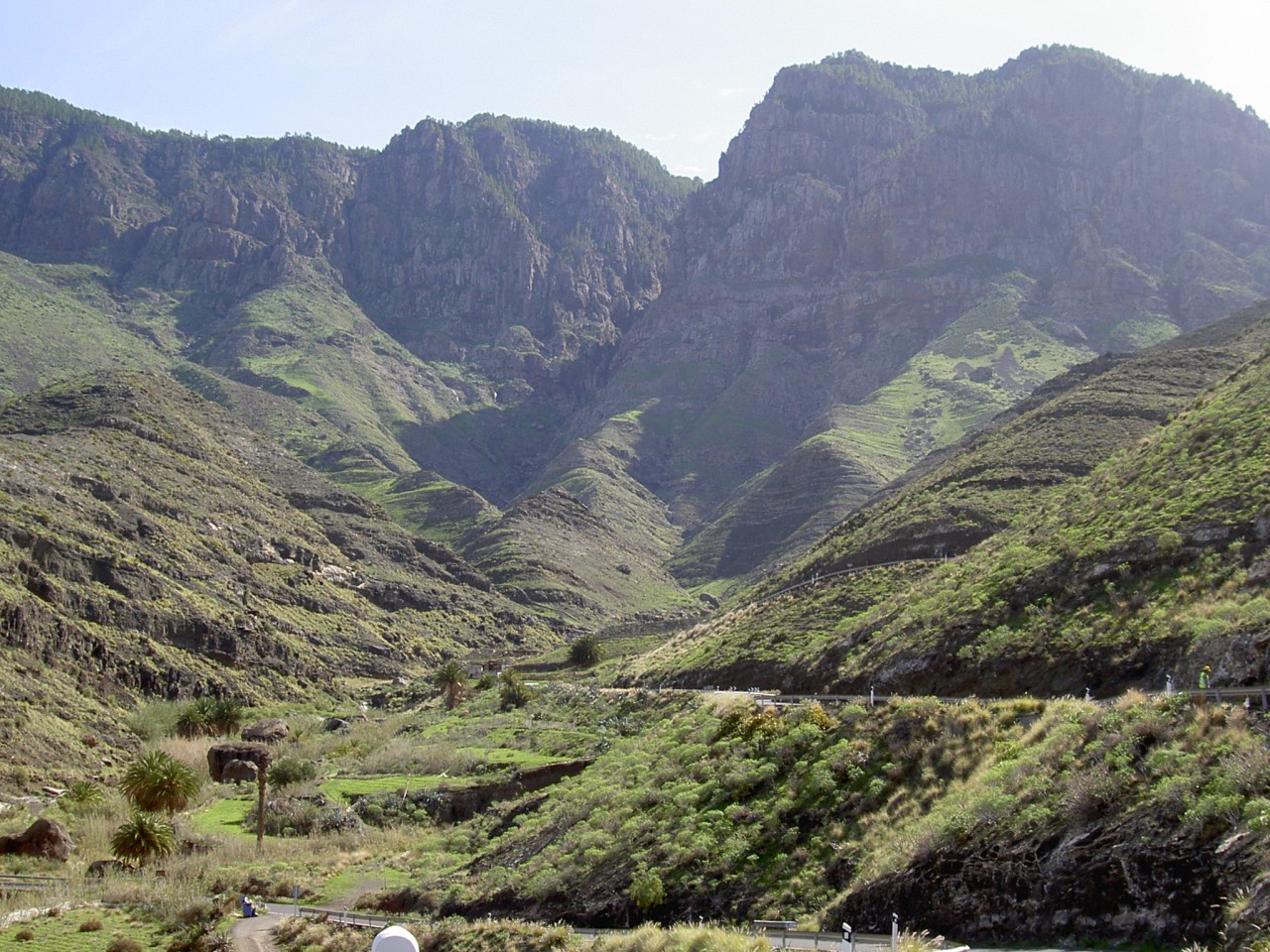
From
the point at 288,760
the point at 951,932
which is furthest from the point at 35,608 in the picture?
the point at 951,932

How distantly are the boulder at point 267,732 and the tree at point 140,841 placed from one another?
1069 inches

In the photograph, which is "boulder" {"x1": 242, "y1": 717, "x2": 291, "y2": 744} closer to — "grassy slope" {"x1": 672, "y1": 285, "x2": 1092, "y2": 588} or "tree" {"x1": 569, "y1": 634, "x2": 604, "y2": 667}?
"tree" {"x1": 569, "y1": 634, "x2": 604, "y2": 667}

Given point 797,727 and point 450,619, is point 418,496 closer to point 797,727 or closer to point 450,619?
point 450,619

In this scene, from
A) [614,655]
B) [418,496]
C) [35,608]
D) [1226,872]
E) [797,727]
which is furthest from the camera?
[418,496]

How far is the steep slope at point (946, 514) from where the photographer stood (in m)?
58.0

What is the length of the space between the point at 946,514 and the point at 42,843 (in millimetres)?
45890

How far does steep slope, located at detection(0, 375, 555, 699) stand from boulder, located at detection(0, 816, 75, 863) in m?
30.0

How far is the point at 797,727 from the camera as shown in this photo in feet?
98.7

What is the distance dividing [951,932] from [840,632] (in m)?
32.7

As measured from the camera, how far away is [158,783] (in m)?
44.3

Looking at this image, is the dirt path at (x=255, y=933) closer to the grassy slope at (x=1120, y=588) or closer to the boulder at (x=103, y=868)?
the boulder at (x=103, y=868)

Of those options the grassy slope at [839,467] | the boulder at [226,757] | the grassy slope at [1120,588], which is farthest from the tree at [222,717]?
the grassy slope at [839,467]

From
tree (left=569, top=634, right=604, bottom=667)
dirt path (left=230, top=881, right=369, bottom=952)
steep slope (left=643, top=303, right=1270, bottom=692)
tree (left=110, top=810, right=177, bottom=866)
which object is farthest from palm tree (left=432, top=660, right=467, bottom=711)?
dirt path (left=230, top=881, right=369, bottom=952)

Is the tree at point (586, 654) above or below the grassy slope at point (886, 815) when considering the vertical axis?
above
